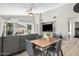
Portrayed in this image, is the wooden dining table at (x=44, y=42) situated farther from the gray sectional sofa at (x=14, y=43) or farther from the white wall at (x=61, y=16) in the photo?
the white wall at (x=61, y=16)

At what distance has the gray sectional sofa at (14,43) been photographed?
2209 millimetres

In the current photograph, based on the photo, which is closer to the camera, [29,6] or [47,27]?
[29,6]

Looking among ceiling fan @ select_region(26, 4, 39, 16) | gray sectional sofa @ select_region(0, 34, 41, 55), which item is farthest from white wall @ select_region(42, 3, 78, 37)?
gray sectional sofa @ select_region(0, 34, 41, 55)

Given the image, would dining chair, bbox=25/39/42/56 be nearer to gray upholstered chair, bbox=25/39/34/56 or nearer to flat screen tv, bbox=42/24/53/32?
gray upholstered chair, bbox=25/39/34/56

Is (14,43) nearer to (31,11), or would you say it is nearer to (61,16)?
(31,11)

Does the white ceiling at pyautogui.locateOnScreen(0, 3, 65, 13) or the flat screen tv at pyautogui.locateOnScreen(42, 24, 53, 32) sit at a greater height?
the white ceiling at pyautogui.locateOnScreen(0, 3, 65, 13)

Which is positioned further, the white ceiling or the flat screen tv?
the flat screen tv

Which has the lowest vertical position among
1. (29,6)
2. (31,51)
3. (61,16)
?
(31,51)

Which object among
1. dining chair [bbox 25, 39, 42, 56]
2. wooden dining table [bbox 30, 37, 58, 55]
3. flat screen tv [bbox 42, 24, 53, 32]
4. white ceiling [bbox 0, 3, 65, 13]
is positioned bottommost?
dining chair [bbox 25, 39, 42, 56]

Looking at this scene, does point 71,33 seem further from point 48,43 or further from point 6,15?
point 6,15

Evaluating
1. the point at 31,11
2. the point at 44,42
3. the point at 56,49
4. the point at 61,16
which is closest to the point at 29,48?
the point at 44,42

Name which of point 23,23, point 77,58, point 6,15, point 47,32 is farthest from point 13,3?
point 77,58

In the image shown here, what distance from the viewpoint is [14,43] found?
7.46 ft

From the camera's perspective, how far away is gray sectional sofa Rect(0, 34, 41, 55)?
7.25 ft
